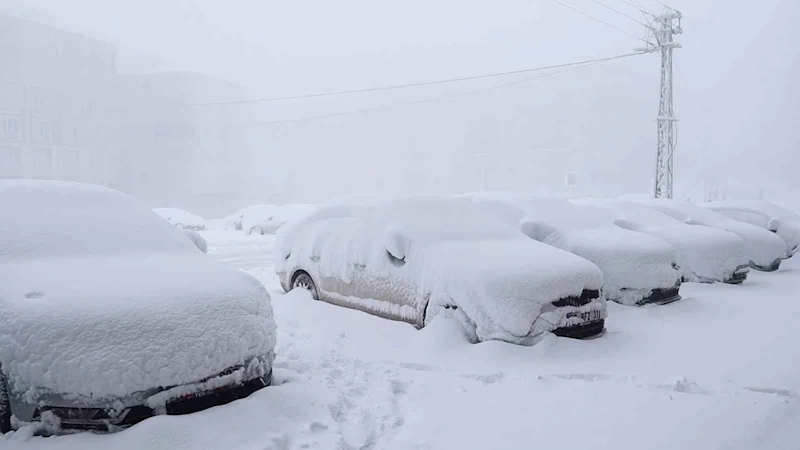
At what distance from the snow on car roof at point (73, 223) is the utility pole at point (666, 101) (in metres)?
17.6

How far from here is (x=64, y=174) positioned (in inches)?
1288

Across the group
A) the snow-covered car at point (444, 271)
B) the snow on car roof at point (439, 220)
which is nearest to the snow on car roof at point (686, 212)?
the snow on car roof at point (439, 220)

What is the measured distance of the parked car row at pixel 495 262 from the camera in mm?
4762

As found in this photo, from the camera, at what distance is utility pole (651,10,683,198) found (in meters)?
17.8

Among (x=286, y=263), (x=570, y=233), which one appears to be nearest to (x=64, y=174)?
(x=286, y=263)

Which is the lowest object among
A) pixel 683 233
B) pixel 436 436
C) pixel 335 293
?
pixel 436 436

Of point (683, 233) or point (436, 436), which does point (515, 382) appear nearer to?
point (436, 436)

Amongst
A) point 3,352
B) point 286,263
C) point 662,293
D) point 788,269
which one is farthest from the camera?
point 788,269

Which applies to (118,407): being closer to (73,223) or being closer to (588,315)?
(73,223)

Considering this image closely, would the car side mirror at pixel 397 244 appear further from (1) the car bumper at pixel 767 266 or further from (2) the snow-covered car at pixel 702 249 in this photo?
(1) the car bumper at pixel 767 266

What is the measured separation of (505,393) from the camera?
385 centimetres

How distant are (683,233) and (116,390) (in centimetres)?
862

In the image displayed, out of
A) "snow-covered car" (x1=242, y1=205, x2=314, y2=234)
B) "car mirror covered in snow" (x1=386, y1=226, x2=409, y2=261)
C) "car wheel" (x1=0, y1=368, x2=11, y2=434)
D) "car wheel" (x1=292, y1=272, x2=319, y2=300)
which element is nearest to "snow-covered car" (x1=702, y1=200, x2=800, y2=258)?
"car mirror covered in snow" (x1=386, y1=226, x2=409, y2=261)

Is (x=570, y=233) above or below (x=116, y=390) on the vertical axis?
above
